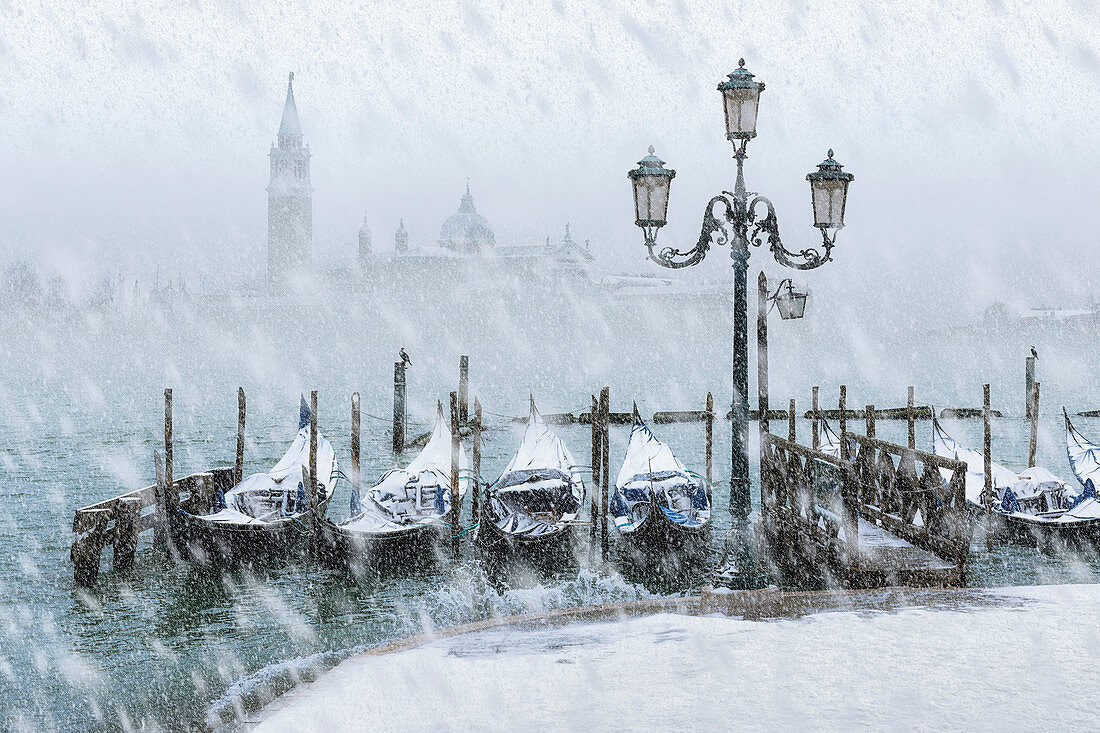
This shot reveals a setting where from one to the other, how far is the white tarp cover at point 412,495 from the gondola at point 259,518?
0.70m

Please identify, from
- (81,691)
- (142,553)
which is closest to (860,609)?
(81,691)

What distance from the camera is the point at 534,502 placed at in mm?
13227

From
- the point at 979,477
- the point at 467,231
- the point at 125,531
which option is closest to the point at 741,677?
the point at 125,531

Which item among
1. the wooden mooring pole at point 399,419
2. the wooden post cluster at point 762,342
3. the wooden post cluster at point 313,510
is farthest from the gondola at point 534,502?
the wooden mooring pole at point 399,419

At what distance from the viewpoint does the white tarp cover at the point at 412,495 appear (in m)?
11.9

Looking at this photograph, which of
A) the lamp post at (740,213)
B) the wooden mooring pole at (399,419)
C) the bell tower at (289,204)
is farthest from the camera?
the bell tower at (289,204)

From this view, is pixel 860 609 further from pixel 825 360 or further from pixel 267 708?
pixel 825 360

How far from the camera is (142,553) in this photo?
485 inches

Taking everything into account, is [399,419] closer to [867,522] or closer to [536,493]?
[536,493]

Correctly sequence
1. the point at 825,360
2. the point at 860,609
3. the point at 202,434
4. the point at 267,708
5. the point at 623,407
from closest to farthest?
the point at 267,708 < the point at 860,609 < the point at 202,434 < the point at 623,407 < the point at 825,360

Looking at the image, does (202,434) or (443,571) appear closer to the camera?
(443,571)

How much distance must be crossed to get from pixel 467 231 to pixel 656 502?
90.1 metres

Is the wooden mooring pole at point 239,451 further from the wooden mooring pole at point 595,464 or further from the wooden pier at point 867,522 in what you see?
the wooden pier at point 867,522

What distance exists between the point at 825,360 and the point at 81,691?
117456 mm
